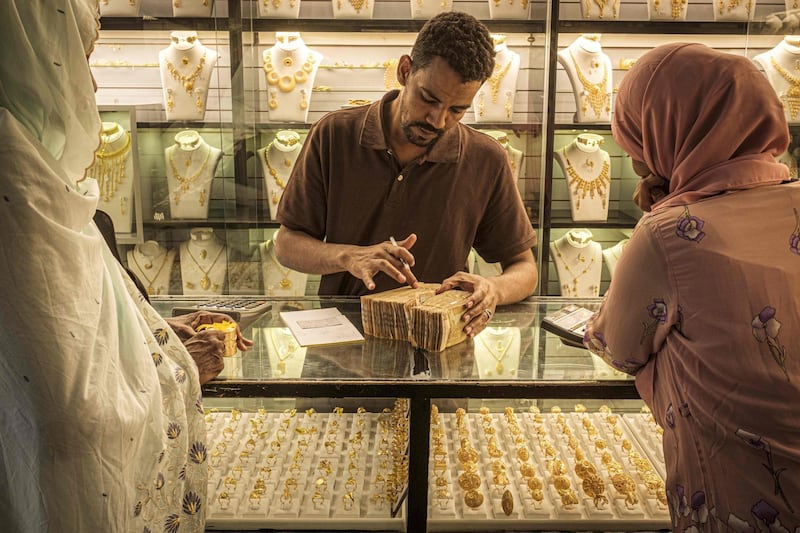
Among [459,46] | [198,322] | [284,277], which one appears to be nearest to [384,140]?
A: [459,46]

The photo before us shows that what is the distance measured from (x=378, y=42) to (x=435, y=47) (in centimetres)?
193

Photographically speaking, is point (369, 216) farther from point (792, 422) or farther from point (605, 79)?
point (605, 79)

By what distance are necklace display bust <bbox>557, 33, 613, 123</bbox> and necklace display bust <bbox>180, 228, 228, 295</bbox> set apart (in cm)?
209

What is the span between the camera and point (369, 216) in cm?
242

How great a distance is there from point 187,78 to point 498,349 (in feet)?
9.18

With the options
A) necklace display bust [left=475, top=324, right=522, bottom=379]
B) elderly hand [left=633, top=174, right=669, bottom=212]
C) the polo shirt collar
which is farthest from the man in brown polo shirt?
elderly hand [left=633, top=174, right=669, bottom=212]

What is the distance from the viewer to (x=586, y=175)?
12.8ft

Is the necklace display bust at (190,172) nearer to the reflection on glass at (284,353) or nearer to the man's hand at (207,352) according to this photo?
the reflection on glass at (284,353)

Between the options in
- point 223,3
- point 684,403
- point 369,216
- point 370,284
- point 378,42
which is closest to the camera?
point 684,403

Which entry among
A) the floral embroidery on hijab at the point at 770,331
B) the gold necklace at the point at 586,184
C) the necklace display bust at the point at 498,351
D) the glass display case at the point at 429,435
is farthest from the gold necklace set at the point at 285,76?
the floral embroidery on hijab at the point at 770,331

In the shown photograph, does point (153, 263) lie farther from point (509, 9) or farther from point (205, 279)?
point (509, 9)

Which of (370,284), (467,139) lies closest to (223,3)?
(467,139)

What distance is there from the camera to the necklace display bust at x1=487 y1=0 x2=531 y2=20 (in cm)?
374

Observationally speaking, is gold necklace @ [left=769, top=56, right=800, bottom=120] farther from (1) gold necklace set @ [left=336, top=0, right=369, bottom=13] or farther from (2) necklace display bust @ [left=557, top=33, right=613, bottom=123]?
(1) gold necklace set @ [left=336, top=0, right=369, bottom=13]
